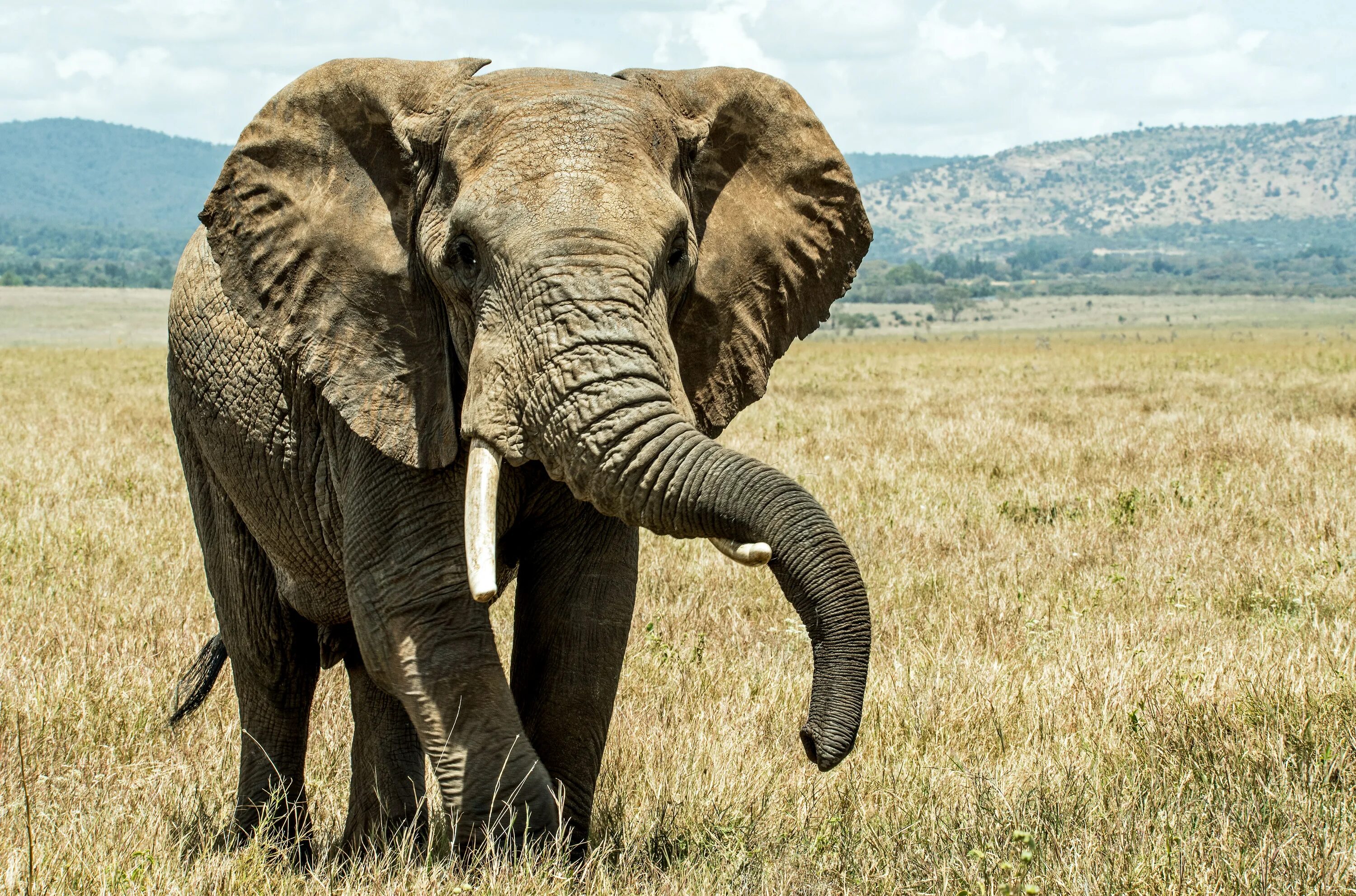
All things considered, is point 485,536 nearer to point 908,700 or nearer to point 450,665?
point 450,665

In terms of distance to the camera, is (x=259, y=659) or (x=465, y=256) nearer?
(x=465, y=256)

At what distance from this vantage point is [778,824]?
4559mm

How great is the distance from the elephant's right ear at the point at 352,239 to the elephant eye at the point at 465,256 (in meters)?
0.25

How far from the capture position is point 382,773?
4875mm

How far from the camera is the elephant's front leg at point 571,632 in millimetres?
4281

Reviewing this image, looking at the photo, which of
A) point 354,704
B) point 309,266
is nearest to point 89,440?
point 354,704

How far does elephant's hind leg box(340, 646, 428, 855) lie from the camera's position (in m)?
4.83

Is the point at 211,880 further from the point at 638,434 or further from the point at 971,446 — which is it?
the point at 971,446

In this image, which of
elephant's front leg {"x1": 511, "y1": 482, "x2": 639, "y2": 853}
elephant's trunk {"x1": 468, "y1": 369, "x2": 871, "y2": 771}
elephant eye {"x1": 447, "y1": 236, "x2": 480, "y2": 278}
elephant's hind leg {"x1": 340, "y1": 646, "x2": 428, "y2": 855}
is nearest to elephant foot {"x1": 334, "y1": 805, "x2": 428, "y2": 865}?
elephant's hind leg {"x1": 340, "y1": 646, "x2": 428, "y2": 855}

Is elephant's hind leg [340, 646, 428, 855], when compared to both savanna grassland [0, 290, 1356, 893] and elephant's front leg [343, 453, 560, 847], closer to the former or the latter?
savanna grassland [0, 290, 1356, 893]

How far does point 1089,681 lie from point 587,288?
3.18 metres

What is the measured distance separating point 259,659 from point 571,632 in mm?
1503

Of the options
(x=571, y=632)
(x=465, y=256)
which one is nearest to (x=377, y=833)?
(x=571, y=632)

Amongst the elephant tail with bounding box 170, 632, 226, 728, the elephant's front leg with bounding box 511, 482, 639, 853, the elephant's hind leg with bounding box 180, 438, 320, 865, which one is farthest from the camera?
A: the elephant tail with bounding box 170, 632, 226, 728
